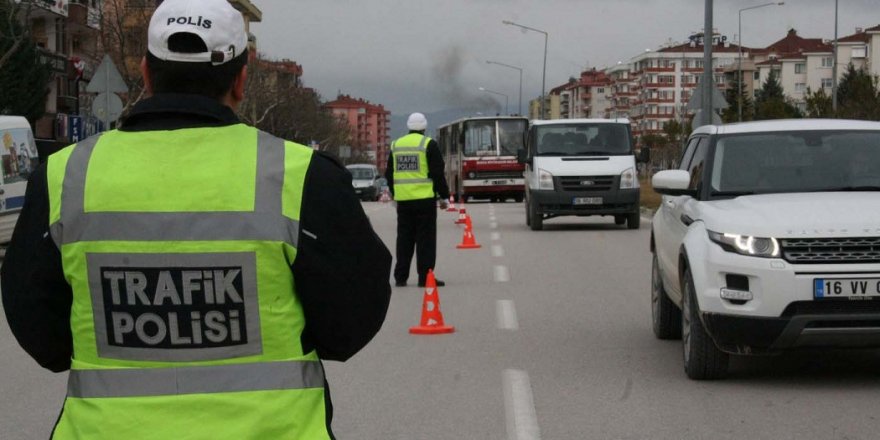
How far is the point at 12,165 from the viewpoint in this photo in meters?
22.0

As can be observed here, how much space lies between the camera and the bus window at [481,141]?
5069 centimetres

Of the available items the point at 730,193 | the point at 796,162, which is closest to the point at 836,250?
the point at 730,193

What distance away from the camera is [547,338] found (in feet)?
38.1

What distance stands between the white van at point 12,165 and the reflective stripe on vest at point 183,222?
18.9 m

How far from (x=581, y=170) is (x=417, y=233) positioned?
12751mm

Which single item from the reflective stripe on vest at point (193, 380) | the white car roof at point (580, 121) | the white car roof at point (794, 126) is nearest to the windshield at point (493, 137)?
the white car roof at point (580, 121)

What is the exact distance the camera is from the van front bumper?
28.1 meters

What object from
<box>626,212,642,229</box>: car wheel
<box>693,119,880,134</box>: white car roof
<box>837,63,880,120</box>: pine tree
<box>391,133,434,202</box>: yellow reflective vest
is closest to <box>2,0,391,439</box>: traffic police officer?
<box>693,119,880,134</box>: white car roof

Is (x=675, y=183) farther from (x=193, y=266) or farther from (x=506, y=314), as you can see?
(x=193, y=266)

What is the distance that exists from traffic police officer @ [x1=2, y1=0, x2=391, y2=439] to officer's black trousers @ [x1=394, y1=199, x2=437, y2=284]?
502 inches

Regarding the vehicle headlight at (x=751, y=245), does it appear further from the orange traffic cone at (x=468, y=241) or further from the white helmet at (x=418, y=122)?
the orange traffic cone at (x=468, y=241)

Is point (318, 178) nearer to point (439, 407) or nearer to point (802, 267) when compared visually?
point (439, 407)

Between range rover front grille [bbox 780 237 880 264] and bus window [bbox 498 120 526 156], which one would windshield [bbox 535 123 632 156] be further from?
bus window [bbox 498 120 526 156]

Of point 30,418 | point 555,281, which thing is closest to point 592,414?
point 30,418
